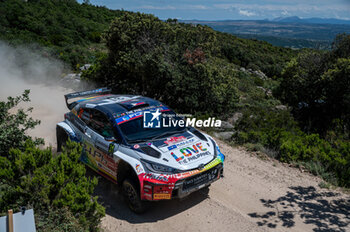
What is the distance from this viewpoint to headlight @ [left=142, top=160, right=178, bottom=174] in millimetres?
4934

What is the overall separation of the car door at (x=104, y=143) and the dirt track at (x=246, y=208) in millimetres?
690

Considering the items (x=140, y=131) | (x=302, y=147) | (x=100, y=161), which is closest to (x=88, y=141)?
(x=100, y=161)

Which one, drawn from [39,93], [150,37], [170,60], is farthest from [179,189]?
[39,93]

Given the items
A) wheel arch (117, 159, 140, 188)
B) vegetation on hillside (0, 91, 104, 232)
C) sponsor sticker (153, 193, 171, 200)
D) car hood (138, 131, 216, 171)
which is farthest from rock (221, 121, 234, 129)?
vegetation on hillside (0, 91, 104, 232)

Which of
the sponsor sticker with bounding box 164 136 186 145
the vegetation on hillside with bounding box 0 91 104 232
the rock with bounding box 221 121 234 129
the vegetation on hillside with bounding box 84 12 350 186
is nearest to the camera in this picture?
the vegetation on hillside with bounding box 0 91 104 232

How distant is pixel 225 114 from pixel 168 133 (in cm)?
685

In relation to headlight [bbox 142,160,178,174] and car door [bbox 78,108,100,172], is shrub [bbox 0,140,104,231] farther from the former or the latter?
car door [bbox 78,108,100,172]

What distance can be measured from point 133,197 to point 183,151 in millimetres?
1262

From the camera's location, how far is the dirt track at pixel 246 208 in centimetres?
510

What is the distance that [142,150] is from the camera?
5.27 m

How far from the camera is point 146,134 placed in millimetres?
5750

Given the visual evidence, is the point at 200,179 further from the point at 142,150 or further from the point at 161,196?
the point at 142,150

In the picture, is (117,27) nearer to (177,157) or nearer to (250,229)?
(177,157)

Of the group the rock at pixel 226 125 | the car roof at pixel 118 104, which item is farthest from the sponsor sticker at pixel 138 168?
the rock at pixel 226 125
